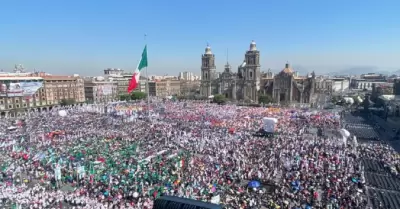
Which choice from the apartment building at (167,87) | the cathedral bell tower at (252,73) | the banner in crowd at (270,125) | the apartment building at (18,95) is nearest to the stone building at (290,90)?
the cathedral bell tower at (252,73)

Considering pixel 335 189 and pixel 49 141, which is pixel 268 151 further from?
pixel 49 141

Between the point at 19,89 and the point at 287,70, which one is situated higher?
the point at 287,70

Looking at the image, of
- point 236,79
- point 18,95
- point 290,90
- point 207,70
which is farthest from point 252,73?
point 18,95

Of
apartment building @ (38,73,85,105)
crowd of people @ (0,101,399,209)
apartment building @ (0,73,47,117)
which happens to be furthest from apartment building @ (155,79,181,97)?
crowd of people @ (0,101,399,209)

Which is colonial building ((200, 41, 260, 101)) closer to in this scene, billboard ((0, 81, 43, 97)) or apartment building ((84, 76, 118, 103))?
apartment building ((84, 76, 118, 103))

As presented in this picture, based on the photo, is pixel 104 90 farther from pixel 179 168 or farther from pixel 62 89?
pixel 179 168

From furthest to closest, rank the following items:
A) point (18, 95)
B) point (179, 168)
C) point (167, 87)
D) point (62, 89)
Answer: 1. point (167, 87)
2. point (62, 89)
3. point (18, 95)
4. point (179, 168)

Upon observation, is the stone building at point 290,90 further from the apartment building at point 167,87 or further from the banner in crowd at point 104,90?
the banner in crowd at point 104,90

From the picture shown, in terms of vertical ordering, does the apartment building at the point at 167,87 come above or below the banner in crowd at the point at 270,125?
above
